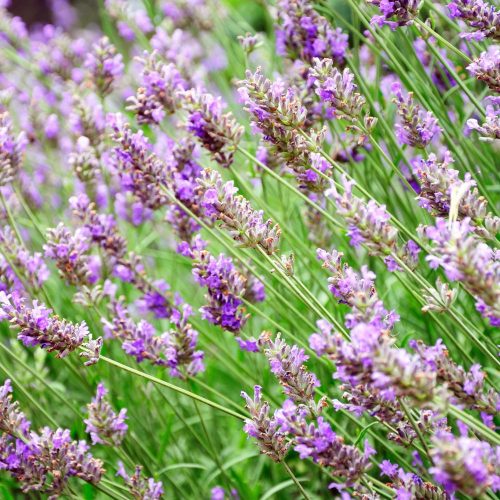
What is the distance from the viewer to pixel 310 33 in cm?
196

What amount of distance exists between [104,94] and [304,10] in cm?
78

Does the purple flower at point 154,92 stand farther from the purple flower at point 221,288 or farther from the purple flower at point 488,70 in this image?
the purple flower at point 488,70

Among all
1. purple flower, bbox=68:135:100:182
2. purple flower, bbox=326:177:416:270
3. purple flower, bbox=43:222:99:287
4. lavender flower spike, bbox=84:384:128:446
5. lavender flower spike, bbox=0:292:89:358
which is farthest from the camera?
purple flower, bbox=68:135:100:182

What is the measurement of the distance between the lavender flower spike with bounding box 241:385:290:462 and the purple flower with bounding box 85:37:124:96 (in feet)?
4.55

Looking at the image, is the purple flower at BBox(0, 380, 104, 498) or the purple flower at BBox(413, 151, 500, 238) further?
the purple flower at BBox(0, 380, 104, 498)

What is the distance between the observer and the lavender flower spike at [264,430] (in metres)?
1.33

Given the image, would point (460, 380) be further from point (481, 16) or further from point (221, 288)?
point (481, 16)

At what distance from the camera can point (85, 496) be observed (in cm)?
189

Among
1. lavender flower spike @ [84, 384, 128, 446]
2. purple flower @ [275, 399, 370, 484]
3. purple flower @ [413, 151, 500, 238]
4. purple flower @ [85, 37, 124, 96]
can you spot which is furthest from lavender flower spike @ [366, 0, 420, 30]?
purple flower @ [85, 37, 124, 96]

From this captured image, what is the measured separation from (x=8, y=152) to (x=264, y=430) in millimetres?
1105

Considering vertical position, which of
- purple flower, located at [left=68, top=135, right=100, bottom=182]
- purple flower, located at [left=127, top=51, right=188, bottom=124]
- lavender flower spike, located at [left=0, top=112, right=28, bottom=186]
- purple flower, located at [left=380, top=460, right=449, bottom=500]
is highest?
lavender flower spike, located at [left=0, top=112, right=28, bottom=186]

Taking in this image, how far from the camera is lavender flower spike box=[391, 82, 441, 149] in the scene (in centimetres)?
155

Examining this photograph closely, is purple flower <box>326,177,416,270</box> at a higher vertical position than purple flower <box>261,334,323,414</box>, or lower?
higher

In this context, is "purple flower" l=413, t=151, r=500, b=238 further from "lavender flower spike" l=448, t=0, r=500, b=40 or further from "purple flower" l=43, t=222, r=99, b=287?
"purple flower" l=43, t=222, r=99, b=287
